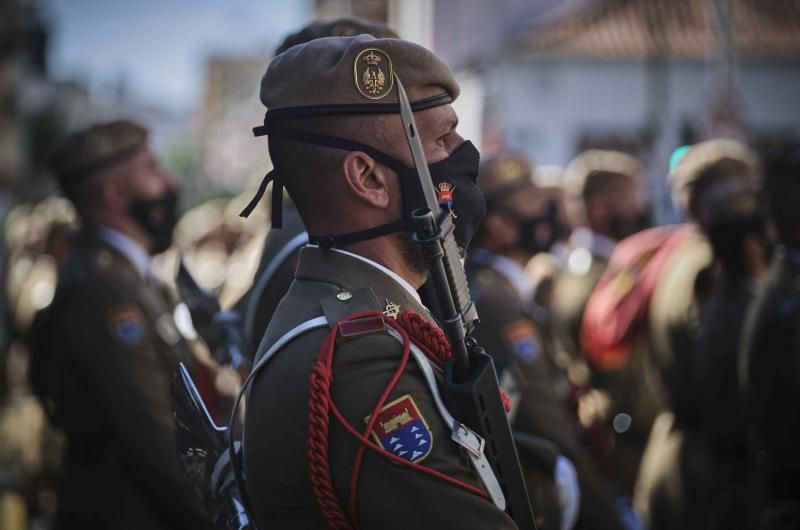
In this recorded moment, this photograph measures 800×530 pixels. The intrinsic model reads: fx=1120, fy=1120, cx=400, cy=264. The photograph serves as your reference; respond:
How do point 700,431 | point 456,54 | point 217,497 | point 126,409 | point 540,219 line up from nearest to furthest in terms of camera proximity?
point 217,497
point 126,409
point 700,431
point 540,219
point 456,54

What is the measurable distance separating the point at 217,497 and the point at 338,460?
0.54m

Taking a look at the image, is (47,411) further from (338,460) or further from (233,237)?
(233,237)

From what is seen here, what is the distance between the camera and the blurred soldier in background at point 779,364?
4027mm

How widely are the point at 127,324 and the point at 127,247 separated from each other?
0.59 meters

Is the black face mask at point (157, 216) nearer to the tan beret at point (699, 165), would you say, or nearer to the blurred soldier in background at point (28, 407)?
the blurred soldier in background at point (28, 407)

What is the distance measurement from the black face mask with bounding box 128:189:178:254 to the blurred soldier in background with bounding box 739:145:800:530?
103 inches

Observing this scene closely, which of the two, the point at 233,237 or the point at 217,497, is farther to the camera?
the point at 233,237

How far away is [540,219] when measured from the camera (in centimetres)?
586

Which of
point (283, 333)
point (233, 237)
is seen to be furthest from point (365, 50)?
point (233, 237)

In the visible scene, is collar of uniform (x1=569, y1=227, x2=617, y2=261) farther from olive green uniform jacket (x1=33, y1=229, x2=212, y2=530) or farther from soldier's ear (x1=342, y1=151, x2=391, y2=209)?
soldier's ear (x1=342, y1=151, x2=391, y2=209)

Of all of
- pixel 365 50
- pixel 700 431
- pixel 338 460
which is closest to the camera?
pixel 338 460

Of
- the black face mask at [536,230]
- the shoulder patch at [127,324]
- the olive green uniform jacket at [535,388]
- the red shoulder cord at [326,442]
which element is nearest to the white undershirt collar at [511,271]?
the black face mask at [536,230]

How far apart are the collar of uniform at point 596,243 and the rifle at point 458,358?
5542mm

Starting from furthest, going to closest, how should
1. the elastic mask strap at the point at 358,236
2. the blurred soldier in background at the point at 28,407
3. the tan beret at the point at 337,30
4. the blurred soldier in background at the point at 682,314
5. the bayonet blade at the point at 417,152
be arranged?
the blurred soldier in background at the point at 28,407, the blurred soldier in background at the point at 682,314, the tan beret at the point at 337,30, the elastic mask strap at the point at 358,236, the bayonet blade at the point at 417,152
